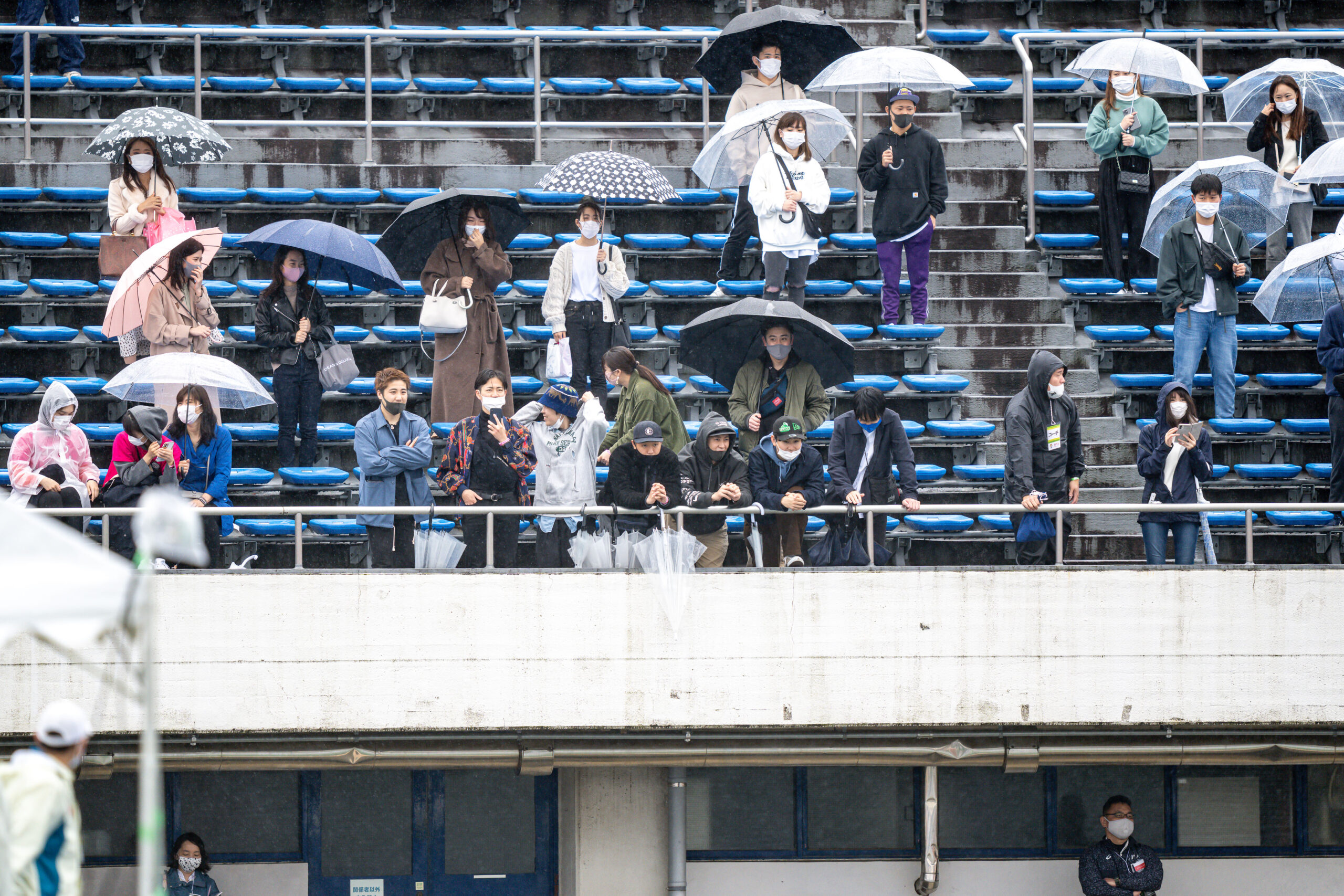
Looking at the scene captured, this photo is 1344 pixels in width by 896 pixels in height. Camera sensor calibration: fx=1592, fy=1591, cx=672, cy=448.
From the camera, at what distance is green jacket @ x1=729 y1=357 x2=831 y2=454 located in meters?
10.4

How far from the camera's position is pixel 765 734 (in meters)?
10.4

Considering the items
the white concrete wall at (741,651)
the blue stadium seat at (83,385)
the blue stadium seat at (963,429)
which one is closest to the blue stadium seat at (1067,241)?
the blue stadium seat at (963,429)

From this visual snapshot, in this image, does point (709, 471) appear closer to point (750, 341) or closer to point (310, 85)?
point (750, 341)

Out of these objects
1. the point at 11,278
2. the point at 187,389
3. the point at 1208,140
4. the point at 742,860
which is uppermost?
the point at 1208,140

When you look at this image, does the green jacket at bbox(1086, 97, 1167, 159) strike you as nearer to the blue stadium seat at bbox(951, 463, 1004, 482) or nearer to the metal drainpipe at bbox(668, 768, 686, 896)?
the blue stadium seat at bbox(951, 463, 1004, 482)

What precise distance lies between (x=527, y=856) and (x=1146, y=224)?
22.6ft

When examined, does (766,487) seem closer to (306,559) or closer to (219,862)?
(306,559)

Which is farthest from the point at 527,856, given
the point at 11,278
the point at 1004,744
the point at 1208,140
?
the point at 1208,140

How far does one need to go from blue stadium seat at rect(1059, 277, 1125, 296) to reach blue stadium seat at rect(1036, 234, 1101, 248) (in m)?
0.62

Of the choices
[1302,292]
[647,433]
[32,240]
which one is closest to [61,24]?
[32,240]

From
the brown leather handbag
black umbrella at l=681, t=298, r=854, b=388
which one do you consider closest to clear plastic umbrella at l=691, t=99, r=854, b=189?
black umbrella at l=681, t=298, r=854, b=388

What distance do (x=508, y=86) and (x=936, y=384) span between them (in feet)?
18.6

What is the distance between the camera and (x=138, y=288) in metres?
10.9

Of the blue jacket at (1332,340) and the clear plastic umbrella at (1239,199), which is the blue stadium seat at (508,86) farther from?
the blue jacket at (1332,340)
